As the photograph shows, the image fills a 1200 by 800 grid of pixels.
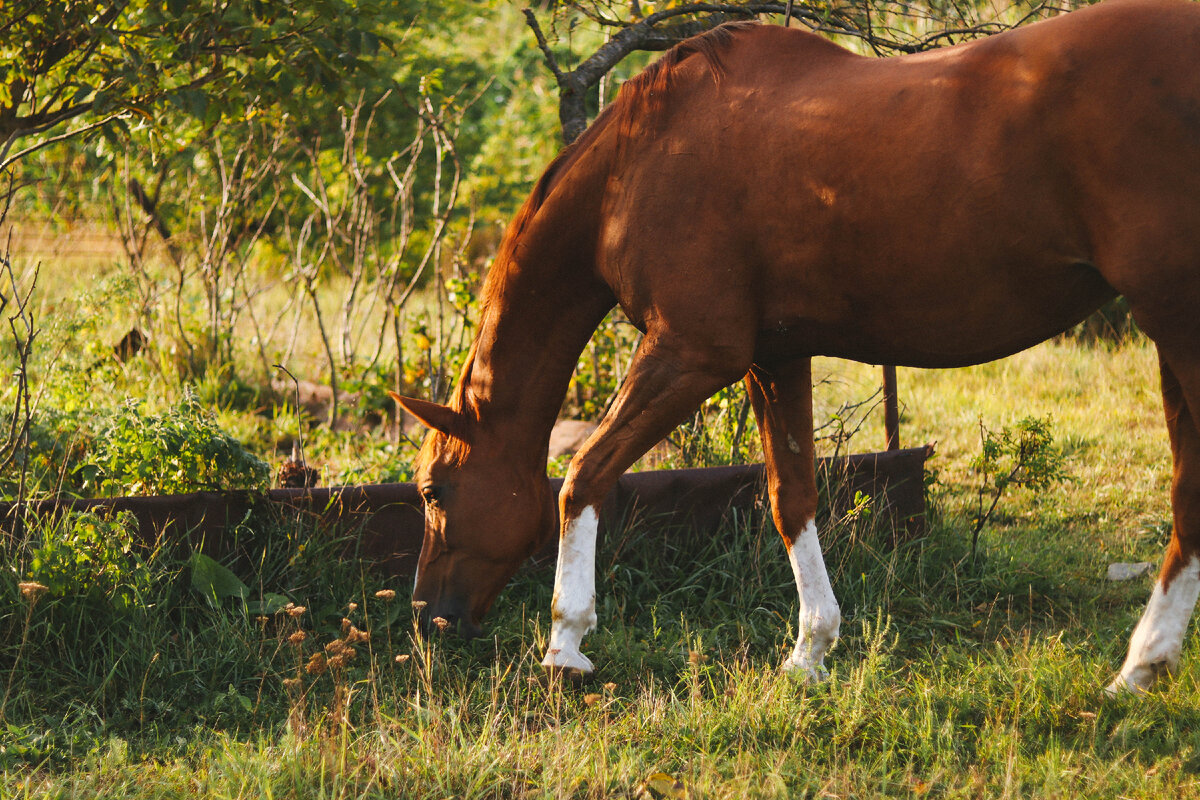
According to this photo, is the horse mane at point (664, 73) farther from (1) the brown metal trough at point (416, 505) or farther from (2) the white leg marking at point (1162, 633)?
(2) the white leg marking at point (1162, 633)

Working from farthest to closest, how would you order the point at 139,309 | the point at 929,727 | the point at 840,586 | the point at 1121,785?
the point at 139,309 < the point at 840,586 < the point at 929,727 < the point at 1121,785

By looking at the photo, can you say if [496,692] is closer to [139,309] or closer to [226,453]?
[226,453]

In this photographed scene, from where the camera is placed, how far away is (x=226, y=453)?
4250 mm

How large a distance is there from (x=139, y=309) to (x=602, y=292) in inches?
190

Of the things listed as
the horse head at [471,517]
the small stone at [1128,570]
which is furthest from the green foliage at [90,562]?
the small stone at [1128,570]

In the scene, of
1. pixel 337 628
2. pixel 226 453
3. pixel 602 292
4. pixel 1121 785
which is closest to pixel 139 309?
pixel 226 453

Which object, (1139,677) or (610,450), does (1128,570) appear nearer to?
(1139,677)

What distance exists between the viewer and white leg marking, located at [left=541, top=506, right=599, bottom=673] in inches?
132

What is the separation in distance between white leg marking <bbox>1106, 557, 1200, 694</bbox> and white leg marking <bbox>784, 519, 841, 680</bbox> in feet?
2.81

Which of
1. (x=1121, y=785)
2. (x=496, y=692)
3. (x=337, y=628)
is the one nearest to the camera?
(x=1121, y=785)

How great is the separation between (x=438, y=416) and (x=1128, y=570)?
9.78ft

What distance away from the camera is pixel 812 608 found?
143 inches

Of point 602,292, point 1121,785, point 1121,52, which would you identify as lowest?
point 1121,785

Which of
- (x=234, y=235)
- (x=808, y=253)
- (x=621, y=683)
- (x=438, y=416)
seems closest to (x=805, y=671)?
(x=621, y=683)
